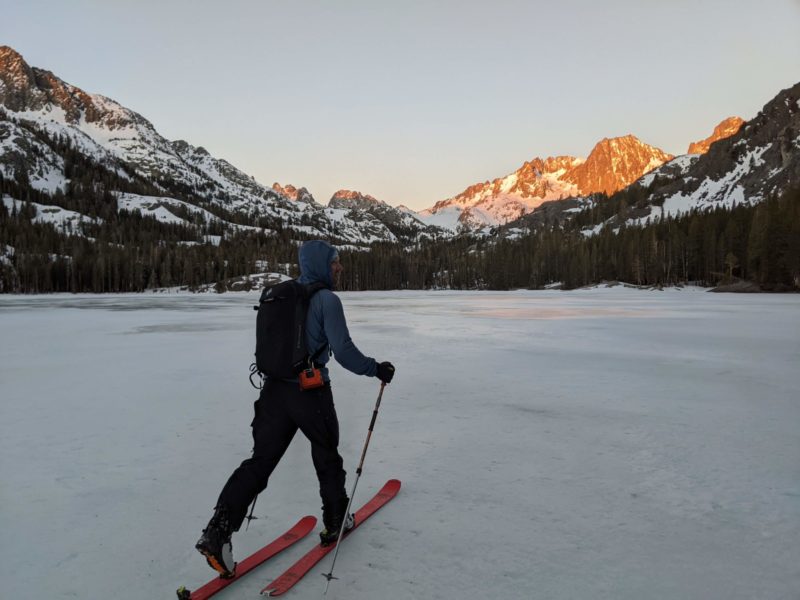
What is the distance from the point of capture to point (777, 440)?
613cm

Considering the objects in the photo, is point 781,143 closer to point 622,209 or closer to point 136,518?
point 622,209

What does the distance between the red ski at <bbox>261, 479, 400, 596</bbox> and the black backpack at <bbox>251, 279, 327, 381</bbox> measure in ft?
4.61

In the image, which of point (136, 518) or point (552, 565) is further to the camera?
point (136, 518)

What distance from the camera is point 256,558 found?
357 centimetres

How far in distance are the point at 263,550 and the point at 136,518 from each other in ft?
4.82

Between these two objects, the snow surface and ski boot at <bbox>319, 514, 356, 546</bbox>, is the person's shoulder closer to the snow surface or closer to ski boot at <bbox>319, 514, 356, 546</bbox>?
ski boot at <bbox>319, 514, 356, 546</bbox>

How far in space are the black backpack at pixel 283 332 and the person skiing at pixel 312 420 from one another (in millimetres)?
97

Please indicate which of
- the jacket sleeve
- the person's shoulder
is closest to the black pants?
the jacket sleeve

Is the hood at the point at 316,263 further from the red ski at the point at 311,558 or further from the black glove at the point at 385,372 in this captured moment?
the red ski at the point at 311,558

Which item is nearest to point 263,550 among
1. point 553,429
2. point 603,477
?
point 603,477

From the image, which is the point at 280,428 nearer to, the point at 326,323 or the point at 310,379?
the point at 310,379

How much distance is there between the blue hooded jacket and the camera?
3.70 metres

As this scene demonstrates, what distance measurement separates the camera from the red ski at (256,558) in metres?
3.11

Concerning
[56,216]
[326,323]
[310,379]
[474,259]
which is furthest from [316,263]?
[56,216]
